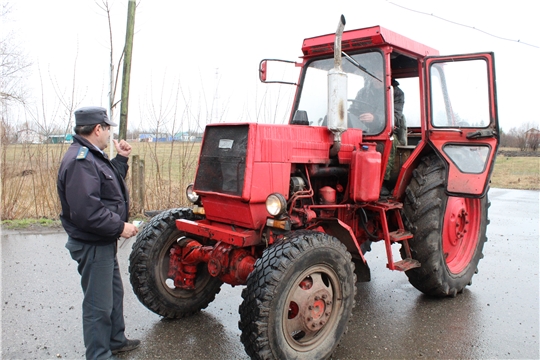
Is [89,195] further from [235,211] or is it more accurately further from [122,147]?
[235,211]

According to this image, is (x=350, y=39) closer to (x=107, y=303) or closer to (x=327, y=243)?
(x=327, y=243)

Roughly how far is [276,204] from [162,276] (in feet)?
4.66

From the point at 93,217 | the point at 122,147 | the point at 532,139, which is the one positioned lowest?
the point at 93,217

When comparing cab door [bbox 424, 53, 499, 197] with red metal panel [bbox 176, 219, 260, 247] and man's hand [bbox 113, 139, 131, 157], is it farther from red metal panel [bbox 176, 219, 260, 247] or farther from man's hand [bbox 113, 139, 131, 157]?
man's hand [bbox 113, 139, 131, 157]

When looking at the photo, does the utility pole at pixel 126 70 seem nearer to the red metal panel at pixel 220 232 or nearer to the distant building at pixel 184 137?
the distant building at pixel 184 137

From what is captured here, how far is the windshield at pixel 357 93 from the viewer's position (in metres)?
4.52

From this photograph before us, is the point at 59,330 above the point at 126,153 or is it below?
below

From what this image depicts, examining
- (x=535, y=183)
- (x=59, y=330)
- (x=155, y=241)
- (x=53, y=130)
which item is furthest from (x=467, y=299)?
(x=535, y=183)

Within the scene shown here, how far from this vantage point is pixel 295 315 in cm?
340

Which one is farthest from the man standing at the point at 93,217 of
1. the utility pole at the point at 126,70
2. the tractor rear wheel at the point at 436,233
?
the utility pole at the point at 126,70

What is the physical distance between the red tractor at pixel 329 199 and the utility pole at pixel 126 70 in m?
3.33

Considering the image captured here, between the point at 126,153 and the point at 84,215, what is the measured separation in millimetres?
855

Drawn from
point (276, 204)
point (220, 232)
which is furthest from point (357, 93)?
point (220, 232)

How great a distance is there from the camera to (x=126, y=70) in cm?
728
